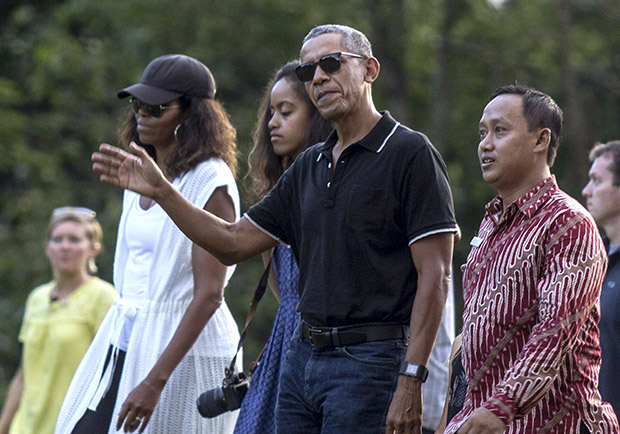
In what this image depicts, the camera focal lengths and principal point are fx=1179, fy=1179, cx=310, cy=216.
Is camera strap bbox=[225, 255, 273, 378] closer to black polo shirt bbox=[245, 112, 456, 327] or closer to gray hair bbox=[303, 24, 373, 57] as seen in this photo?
black polo shirt bbox=[245, 112, 456, 327]

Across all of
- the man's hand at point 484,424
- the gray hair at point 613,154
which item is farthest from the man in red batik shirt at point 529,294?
the gray hair at point 613,154

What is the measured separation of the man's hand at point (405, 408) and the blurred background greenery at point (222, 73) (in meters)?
10.1

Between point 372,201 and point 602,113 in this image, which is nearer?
point 372,201

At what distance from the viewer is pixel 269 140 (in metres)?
4.99

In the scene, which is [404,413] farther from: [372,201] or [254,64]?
[254,64]

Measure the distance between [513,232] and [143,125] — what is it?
195cm

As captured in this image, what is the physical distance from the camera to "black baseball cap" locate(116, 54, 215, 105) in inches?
193

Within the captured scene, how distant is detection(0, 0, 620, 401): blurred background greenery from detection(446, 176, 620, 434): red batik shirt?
1031 cm

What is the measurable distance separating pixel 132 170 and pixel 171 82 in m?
1.01

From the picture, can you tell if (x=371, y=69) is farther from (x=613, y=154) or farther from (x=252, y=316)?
(x=613, y=154)

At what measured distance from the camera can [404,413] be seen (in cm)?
362

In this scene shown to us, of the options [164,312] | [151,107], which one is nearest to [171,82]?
[151,107]

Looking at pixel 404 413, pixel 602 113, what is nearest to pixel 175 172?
pixel 404 413

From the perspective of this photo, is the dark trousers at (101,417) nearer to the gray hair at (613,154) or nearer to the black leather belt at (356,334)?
the black leather belt at (356,334)
